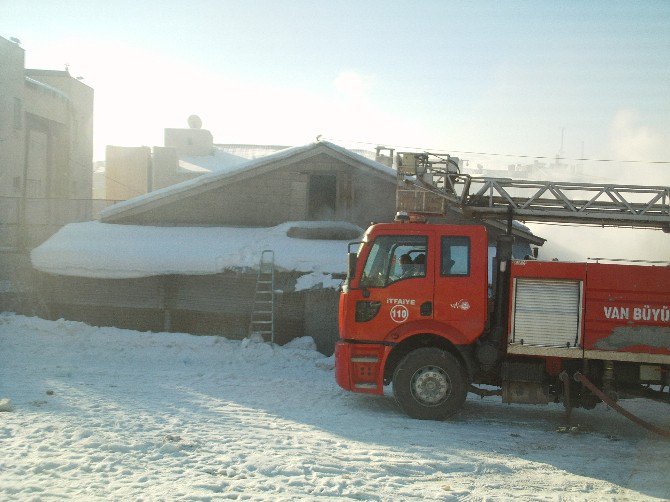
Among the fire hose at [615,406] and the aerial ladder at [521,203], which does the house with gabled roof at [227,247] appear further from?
the fire hose at [615,406]

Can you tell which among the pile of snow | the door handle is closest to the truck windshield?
the door handle

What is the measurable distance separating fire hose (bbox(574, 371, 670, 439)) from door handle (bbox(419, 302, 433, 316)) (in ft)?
7.71

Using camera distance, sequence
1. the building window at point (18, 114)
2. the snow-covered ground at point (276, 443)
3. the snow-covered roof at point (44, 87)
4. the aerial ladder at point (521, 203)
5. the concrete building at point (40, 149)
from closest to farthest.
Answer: the snow-covered ground at point (276, 443), the aerial ladder at point (521, 203), the concrete building at point (40, 149), the building window at point (18, 114), the snow-covered roof at point (44, 87)

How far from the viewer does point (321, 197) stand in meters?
20.2

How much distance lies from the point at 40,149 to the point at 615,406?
3513cm

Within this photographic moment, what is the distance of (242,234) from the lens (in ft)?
61.9

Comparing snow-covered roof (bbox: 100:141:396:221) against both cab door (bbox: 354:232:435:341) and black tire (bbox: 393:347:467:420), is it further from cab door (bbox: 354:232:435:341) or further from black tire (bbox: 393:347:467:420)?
black tire (bbox: 393:347:467:420)

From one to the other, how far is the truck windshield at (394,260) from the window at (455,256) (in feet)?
1.01

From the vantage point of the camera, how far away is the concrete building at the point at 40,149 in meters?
22.1

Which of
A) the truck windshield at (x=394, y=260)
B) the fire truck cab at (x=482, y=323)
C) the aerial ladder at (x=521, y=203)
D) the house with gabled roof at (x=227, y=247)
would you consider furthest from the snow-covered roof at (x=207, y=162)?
the fire truck cab at (x=482, y=323)

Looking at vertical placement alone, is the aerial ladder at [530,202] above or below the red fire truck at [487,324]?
above

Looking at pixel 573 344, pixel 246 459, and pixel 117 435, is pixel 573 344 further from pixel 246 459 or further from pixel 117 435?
pixel 117 435

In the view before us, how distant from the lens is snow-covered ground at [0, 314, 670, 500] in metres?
7.16

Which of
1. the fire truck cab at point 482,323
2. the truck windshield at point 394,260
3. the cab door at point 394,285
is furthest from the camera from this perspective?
the truck windshield at point 394,260
